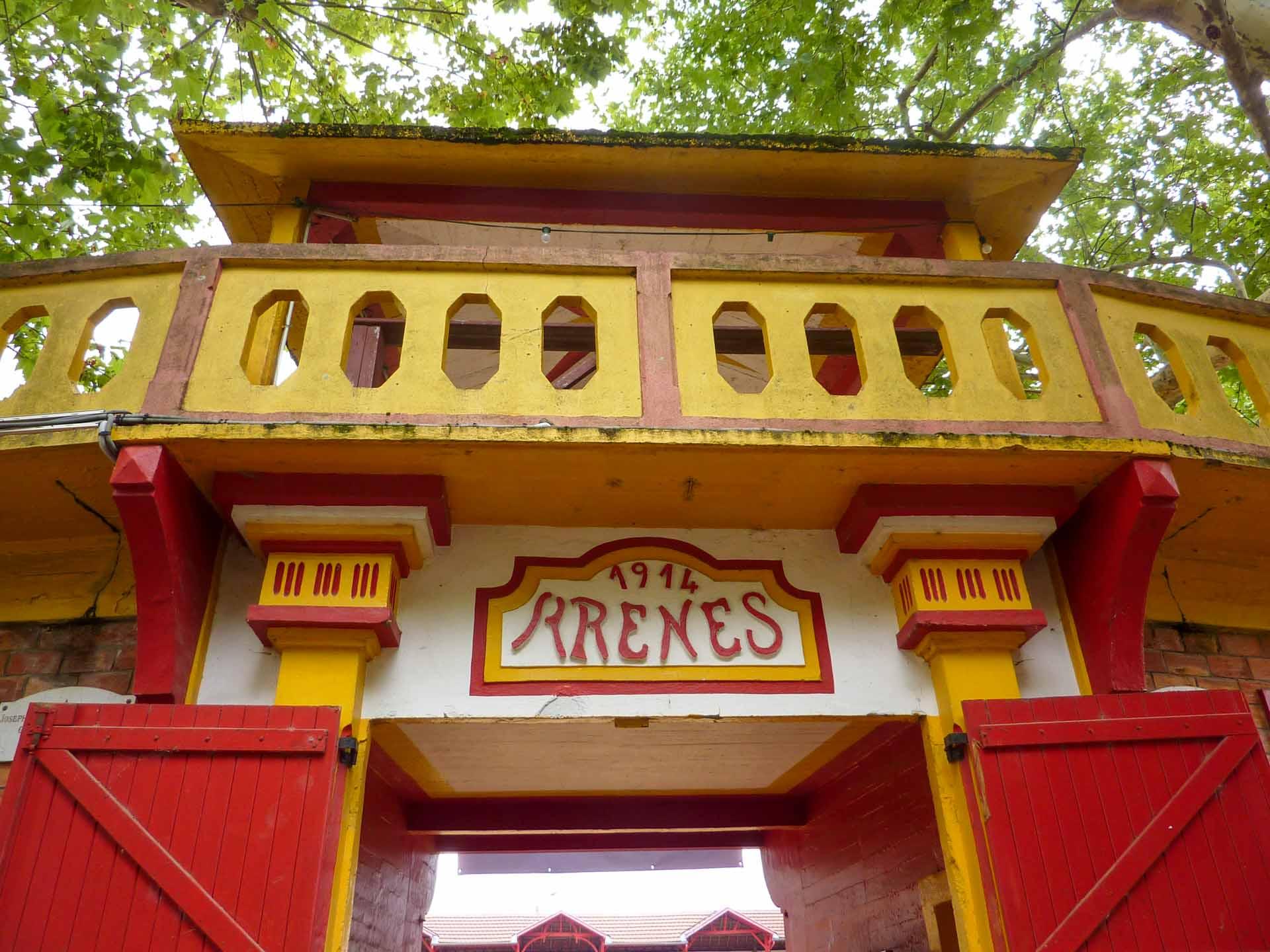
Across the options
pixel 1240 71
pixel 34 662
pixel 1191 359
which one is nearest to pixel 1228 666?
pixel 1191 359

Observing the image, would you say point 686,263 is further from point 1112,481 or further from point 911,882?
point 911,882

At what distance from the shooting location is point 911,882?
4.96 meters

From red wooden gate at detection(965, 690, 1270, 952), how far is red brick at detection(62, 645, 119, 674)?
383 centimetres

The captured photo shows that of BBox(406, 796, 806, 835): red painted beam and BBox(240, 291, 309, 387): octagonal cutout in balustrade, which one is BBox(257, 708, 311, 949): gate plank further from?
BBox(406, 796, 806, 835): red painted beam

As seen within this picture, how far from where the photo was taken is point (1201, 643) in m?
4.62

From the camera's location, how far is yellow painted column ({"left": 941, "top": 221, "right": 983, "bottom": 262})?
5.34m

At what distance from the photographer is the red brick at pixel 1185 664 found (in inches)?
178

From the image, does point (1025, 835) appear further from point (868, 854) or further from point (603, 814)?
point (603, 814)

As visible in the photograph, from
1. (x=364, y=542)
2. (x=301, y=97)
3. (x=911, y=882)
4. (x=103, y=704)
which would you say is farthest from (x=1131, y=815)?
(x=301, y=97)

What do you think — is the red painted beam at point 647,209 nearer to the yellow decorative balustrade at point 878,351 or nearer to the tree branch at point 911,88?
the yellow decorative balustrade at point 878,351

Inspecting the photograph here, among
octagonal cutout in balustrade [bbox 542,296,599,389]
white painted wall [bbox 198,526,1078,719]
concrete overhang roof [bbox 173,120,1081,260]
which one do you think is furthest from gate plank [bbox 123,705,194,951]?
concrete overhang roof [bbox 173,120,1081,260]

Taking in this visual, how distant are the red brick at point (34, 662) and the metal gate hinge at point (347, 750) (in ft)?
5.49

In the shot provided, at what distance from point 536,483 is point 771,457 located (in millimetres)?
1047

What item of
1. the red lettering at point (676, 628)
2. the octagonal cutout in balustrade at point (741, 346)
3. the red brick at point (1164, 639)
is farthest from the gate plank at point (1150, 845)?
the octagonal cutout in balustrade at point (741, 346)
